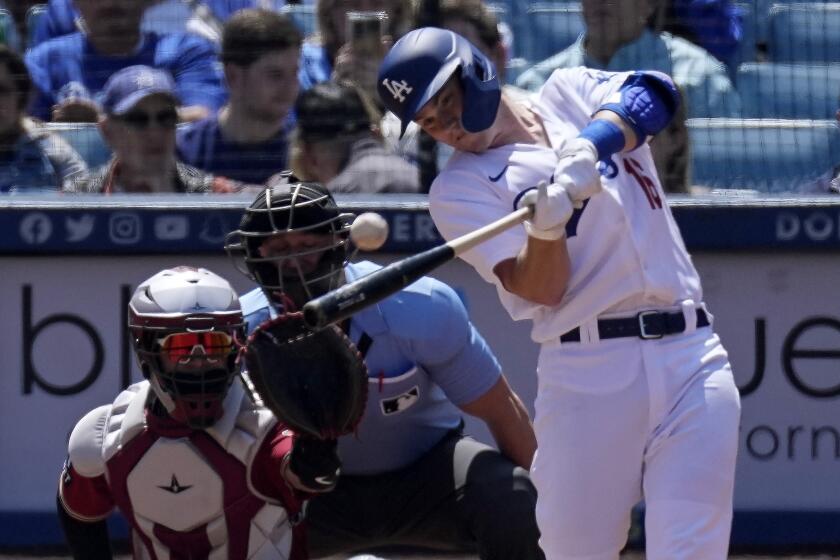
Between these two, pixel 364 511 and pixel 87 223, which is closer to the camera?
pixel 364 511

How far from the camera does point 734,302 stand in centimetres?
501

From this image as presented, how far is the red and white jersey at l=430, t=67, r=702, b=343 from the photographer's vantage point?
3.04m

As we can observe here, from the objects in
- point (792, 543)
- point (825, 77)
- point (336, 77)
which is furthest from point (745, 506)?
point (336, 77)

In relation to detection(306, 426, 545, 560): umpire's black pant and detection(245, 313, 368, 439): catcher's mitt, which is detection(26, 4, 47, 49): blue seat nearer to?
detection(306, 426, 545, 560): umpire's black pant

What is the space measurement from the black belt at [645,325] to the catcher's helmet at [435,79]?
0.46 meters

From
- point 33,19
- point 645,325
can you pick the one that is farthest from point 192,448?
point 33,19

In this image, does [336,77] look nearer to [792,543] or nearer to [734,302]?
[734,302]

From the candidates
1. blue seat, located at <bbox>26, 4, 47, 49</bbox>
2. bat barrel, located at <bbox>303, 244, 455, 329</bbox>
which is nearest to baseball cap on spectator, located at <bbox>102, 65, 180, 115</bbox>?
blue seat, located at <bbox>26, 4, 47, 49</bbox>

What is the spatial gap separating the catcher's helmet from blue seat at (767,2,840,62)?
248 cm

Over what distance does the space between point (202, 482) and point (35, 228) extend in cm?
197

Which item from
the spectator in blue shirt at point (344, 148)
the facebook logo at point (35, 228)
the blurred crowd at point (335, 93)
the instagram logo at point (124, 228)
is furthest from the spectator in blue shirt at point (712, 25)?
the facebook logo at point (35, 228)

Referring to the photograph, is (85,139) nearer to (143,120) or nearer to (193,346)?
(143,120)

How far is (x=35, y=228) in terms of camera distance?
4949 mm

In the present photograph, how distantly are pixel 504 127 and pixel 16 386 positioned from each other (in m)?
2.45
